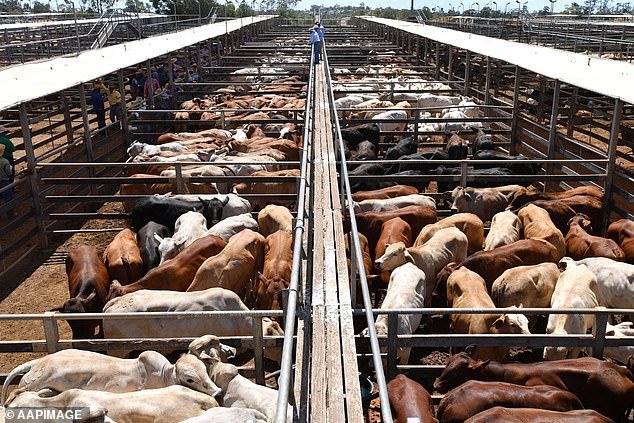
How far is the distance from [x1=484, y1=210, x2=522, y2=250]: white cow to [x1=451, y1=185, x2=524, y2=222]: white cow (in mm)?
739

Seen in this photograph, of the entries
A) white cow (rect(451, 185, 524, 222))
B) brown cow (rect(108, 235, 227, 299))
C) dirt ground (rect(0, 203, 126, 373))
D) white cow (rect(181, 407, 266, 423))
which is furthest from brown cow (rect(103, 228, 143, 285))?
white cow (rect(451, 185, 524, 222))

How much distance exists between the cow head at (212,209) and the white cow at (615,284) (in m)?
5.28

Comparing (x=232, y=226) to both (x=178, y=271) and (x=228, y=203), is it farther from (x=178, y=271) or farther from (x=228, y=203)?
(x=178, y=271)

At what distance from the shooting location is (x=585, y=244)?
7934 mm

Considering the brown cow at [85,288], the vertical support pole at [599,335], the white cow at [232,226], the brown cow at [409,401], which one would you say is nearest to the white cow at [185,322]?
the brown cow at [85,288]

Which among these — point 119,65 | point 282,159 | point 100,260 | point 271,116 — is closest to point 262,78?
point 271,116

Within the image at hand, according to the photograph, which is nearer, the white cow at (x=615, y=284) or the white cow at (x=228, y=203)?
the white cow at (x=615, y=284)

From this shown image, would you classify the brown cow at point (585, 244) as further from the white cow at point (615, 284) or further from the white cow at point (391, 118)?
the white cow at point (391, 118)

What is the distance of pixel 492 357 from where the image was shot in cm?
600

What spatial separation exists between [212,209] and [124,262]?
6.25 feet

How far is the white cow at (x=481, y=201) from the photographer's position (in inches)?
374

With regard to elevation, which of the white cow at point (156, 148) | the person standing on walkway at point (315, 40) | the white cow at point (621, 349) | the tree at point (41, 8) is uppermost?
the tree at point (41, 8)

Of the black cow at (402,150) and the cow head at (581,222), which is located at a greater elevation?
the black cow at (402,150)

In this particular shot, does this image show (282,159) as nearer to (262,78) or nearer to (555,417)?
(555,417)
